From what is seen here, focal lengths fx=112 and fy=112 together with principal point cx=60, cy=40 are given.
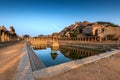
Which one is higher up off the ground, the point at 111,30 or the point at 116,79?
the point at 111,30

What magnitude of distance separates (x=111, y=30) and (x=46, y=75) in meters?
63.4

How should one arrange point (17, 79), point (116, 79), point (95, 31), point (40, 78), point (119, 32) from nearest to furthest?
point (17, 79) < point (40, 78) < point (116, 79) < point (119, 32) < point (95, 31)

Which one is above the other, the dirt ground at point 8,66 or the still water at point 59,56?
the dirt ground at point 8,66

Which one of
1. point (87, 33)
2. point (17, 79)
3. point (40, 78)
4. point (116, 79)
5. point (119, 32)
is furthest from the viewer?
point (87, 33)

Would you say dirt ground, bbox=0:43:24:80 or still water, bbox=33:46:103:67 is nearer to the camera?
dirt ground, bbox=0:43:24:80

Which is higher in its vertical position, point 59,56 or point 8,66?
point 8,66

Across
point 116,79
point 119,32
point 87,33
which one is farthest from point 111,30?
point 116,79

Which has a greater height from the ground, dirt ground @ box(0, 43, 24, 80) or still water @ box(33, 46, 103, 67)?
dirt ground @ box(0, 43, 24, 80)

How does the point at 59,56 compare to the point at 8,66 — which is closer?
the point at 8,66

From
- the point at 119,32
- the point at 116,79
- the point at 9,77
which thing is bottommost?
the point at 116,79

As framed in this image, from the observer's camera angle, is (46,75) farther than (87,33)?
No

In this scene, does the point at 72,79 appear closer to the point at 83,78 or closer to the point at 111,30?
the point at 83,78

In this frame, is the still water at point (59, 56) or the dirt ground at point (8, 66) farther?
the still water at point (59, 56)

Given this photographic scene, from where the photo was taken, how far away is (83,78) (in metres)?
5.27
